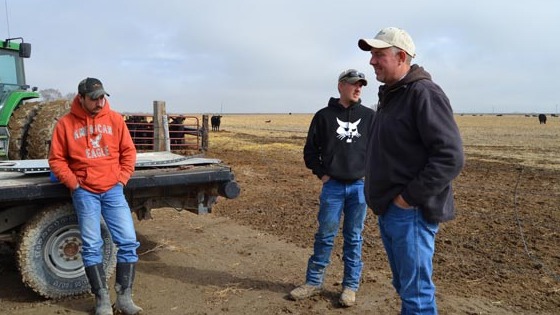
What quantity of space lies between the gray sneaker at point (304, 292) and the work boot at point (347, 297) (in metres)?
0.26

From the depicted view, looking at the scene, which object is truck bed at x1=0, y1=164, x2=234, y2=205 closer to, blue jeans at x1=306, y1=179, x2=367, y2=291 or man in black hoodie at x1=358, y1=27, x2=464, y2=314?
blue jeans at x1=306, y1=179, x2=367, y2=291

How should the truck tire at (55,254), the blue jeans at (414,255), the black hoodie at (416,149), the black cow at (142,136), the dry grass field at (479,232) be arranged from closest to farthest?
the black hoodie at (416,149) < the blue jeans at (414,255) < the truck tire at (55,254) < the dry grass field at (479,232) < the black cow at (142,136)

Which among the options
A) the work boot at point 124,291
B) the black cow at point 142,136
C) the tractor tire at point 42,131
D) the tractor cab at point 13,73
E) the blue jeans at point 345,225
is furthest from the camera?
the tractor cab at point 13,73

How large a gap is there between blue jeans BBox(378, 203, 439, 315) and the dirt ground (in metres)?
1.37

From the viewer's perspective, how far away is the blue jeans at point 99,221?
358 centimetres

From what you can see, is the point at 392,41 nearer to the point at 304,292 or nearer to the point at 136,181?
the point at 304,292

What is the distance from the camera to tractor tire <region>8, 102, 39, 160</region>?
615 cm

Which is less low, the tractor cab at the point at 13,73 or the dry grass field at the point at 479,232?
the tractor cab at the point at 13,73

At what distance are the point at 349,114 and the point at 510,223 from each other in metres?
4.04

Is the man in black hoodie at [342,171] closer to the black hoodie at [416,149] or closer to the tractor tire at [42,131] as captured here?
the black hoodie at [416,149]

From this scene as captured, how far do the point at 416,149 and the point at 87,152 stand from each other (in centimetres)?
243

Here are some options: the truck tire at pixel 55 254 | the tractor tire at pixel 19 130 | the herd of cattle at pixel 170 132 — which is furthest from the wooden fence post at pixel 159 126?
the truck tire at pixel 55 254

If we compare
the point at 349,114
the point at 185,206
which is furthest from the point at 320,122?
the point at 185,206

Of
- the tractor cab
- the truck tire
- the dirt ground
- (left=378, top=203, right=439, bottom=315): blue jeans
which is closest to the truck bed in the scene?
the truck tire
